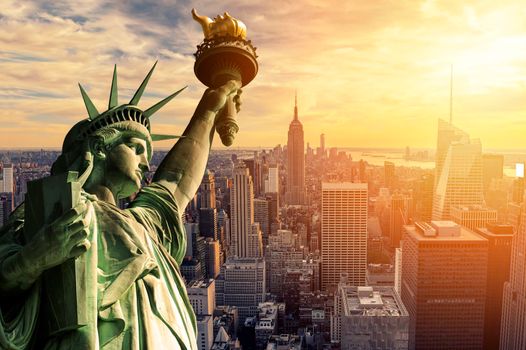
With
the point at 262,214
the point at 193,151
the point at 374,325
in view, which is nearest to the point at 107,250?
the point at 193,151

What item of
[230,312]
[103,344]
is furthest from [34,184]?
[230,312]

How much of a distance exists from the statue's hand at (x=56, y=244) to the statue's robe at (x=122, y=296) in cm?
11

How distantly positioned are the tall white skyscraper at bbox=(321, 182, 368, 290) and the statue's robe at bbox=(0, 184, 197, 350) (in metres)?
31.2

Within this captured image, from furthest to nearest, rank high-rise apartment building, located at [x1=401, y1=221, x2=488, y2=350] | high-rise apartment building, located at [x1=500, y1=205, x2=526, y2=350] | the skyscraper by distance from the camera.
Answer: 1. the skyscraper
2. high-rise apartment building, located at [x1=401, y1=221, x2=488, y2=350]
3. high-rise apartment building, located at [x1=500, y1=205, x2=526, y2=350]

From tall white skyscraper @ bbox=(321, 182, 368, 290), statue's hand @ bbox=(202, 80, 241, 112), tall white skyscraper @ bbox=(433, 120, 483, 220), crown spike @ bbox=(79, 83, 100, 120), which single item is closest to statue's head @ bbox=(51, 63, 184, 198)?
crown spike @ bbox=(79, 83, 100, 120)

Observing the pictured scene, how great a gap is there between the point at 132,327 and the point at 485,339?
27349 millimetres

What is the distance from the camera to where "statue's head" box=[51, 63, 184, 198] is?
6.95ft

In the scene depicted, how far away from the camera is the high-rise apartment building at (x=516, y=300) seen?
2185 cm

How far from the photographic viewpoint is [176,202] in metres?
2.60

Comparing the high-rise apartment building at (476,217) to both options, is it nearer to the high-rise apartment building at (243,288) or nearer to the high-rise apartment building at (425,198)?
the high-rise apartment building at (425,198)

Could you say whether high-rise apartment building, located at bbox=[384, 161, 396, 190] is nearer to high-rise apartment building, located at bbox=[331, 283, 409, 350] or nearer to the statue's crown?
high-rise apartment building, located at bbox=[331, 283, 409, 350]

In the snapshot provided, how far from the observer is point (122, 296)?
202 cm

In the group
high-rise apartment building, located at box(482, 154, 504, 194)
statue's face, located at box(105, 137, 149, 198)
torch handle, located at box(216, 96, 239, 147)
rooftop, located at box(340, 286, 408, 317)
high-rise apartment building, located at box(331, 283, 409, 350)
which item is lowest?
high-rise apartment building, located at box(331, 283, 409, 350)

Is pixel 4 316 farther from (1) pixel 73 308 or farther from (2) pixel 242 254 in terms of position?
(2) pixel 242 254
